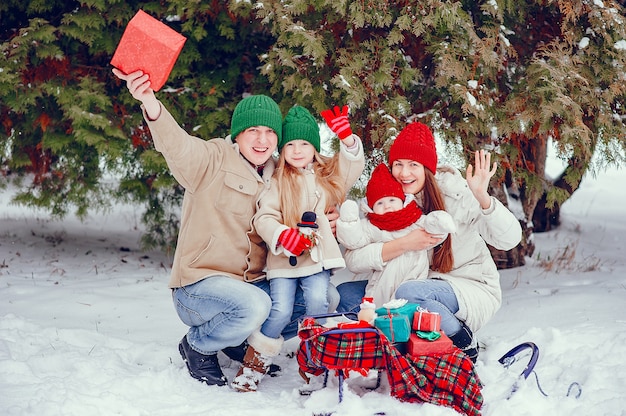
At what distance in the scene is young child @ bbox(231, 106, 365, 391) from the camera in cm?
341

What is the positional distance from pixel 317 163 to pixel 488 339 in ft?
4.72

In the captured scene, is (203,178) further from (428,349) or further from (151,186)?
(151,186)

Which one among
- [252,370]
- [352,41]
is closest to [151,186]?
[352,41]

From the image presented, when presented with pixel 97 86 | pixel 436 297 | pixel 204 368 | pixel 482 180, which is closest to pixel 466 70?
pixel 482 180

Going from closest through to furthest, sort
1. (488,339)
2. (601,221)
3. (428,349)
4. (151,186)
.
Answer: (428,349) → (488,339) → (151,186) → (601,221)

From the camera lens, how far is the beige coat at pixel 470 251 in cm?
345

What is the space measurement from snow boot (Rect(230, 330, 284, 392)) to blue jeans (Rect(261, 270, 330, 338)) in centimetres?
4

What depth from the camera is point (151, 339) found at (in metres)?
4.14

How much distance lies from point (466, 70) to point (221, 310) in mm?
2259

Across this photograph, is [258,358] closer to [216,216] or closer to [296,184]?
[216,216]

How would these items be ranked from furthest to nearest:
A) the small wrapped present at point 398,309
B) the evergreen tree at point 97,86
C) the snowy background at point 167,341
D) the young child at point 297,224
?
the evergreen tree at point 97,86
the young child at point 297,224
the small wrapped present at point 398,309
the snowy background at point 167,341

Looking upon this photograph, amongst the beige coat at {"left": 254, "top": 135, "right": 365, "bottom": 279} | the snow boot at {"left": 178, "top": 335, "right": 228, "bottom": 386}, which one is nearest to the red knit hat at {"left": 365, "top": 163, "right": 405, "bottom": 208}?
the beige coat at {"left": 254, "top": 135, "right": 365, "bottom": 279}

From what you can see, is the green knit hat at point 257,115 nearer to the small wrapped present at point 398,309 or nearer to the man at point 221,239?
the man at point 221,239

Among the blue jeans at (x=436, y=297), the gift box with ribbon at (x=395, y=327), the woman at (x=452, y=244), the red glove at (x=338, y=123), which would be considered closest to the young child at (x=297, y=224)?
the red glove at (x=338, y=123)
